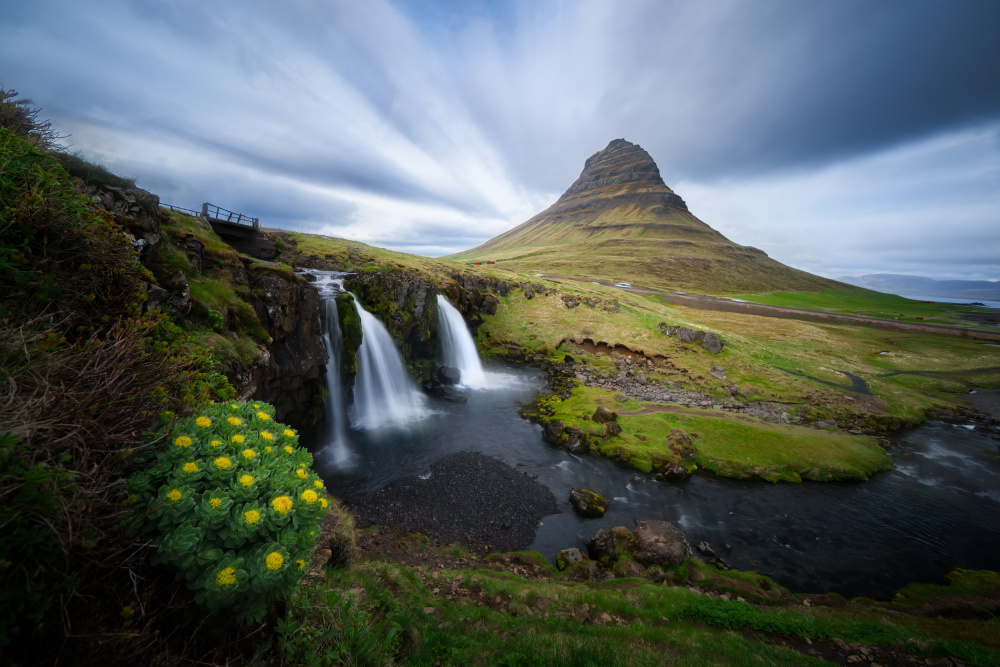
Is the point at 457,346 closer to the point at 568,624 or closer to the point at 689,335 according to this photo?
the point at 689,335

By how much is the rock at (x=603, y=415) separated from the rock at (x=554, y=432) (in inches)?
108

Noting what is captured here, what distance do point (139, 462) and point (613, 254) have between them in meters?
165

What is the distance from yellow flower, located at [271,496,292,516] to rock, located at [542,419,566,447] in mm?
20078

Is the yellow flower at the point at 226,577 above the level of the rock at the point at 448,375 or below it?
above

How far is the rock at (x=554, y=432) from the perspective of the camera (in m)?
22.4

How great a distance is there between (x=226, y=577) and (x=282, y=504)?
A: 0.73m

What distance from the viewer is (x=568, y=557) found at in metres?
13.3

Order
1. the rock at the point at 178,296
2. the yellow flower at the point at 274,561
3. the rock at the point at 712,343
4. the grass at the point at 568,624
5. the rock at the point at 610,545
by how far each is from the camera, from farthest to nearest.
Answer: the rock at the point at 712,343
the rock at the point at 610,545
the rock at the point at 178,296
the grass at the point at 568,624
the yellow flower at the point at 274,561

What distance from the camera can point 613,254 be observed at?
6088 inches

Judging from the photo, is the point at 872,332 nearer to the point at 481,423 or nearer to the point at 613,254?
the point at 481,423

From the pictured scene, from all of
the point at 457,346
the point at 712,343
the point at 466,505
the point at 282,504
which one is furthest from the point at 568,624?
the point at 712,343

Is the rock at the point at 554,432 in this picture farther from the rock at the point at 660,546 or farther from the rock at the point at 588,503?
the rock at the point at 660,546

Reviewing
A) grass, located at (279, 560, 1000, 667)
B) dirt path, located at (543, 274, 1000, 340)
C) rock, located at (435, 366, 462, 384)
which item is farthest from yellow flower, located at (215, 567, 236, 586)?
dirt path, located at (543, 274, 1000, 340)

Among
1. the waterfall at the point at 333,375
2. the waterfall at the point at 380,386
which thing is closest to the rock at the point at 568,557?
the waterfall at the point at 333,375
